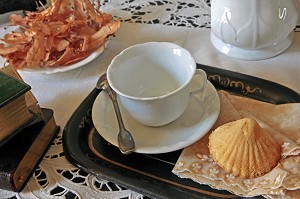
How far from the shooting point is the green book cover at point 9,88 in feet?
1.75

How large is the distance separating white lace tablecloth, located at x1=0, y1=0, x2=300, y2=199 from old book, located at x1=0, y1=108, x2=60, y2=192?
0.04ft

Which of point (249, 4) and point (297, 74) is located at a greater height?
point (249, 4)

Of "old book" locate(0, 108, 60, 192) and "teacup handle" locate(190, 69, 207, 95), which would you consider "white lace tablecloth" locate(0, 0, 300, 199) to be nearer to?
"old book" locate(0, 108, 60, 192)

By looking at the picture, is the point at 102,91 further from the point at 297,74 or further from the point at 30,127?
the point at 297,74

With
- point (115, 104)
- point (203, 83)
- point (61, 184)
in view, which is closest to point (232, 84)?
point (203, 83)

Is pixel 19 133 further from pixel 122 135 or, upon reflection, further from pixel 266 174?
pixel 266 174

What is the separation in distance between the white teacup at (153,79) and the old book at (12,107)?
12 cm

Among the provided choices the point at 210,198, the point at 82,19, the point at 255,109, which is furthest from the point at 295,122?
the point at 82,19

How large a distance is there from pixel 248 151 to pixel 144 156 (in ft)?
0.45

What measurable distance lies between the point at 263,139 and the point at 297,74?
0.71ft

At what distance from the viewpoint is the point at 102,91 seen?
64 cm

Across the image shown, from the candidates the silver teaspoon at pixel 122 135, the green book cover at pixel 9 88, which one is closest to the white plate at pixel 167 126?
the silver teaspoon at pixel 122 135

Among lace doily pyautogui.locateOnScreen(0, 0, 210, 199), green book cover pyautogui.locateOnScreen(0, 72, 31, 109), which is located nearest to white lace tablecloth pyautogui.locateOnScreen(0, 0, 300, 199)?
lace doily pyautogui.locateOnScreen(0, 0, 210, 199)

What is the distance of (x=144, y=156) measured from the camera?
0.56m
